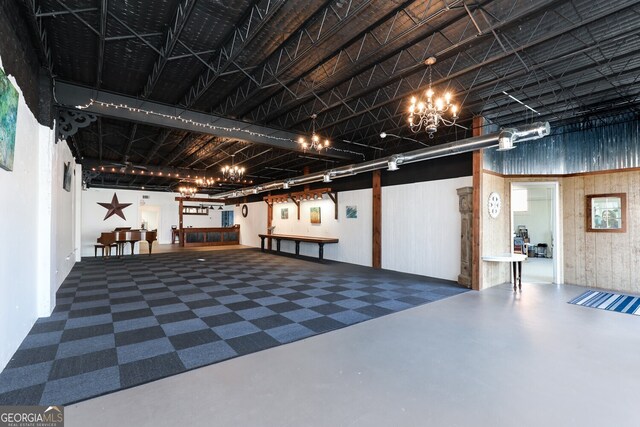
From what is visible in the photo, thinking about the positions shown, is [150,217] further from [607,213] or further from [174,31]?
[607,213]

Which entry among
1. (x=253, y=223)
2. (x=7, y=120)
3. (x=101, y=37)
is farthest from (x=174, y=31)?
(x=253, y=223)

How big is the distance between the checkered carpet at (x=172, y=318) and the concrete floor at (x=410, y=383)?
1.16 feet

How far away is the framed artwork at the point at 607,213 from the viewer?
20.1ft

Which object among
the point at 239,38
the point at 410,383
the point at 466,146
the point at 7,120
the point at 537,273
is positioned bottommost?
the point at 537,273

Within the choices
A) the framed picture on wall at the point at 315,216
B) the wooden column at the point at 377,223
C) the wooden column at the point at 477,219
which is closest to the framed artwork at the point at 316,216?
the framed picture on wall at the point at 315,216

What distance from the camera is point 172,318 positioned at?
13.3 feet

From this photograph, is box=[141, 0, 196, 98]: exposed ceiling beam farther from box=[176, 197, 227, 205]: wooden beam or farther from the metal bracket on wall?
box=[176, 197, 227, 205]: wooden beam

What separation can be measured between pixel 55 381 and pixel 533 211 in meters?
16.6

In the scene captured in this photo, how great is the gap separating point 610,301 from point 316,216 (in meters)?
8.31

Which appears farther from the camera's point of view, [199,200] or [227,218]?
[227,218]

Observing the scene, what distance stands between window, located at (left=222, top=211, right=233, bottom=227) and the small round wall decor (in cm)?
1553

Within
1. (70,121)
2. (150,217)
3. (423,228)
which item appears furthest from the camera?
(150,217)

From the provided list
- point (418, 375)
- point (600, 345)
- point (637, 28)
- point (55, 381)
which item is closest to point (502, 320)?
point (600, 345)

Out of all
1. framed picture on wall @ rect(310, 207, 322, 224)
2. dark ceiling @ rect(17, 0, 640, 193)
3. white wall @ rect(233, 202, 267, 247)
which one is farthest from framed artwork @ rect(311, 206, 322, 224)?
dark ceiling @ rect(17, 0, 640, 193)
